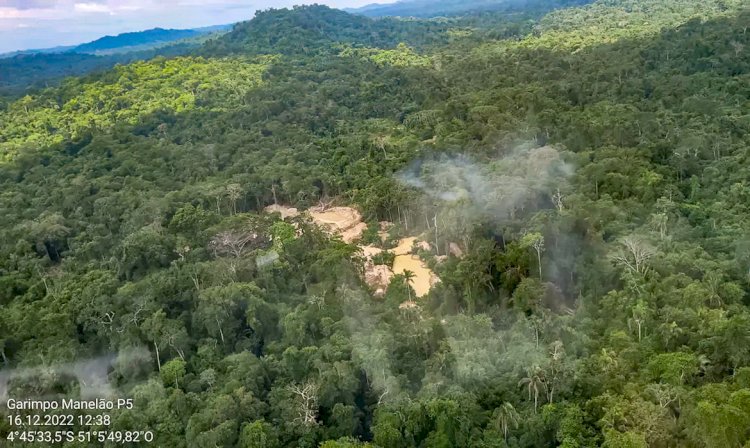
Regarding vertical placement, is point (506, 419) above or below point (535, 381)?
below

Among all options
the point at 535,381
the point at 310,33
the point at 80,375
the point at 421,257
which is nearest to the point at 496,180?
the point at 421,257

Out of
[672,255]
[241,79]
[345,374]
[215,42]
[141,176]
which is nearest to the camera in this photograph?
[345,374]

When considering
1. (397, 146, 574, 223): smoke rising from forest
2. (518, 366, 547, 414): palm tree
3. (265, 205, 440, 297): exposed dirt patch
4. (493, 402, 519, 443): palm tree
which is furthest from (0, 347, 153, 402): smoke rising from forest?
(397, 146, 574, 223): smoke rising from forest

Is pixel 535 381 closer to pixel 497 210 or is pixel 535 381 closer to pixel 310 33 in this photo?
pixel 497 210

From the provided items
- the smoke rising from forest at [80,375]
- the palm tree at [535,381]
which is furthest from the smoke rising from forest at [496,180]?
the smoke rising from forest at [80,375]

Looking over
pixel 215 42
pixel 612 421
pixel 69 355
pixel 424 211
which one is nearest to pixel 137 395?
pixel 69 355

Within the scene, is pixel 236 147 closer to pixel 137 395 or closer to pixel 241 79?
pixel 241 79

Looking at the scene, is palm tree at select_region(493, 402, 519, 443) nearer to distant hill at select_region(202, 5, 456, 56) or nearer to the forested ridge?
the forested ridge

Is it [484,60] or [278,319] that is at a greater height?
[484,60]
